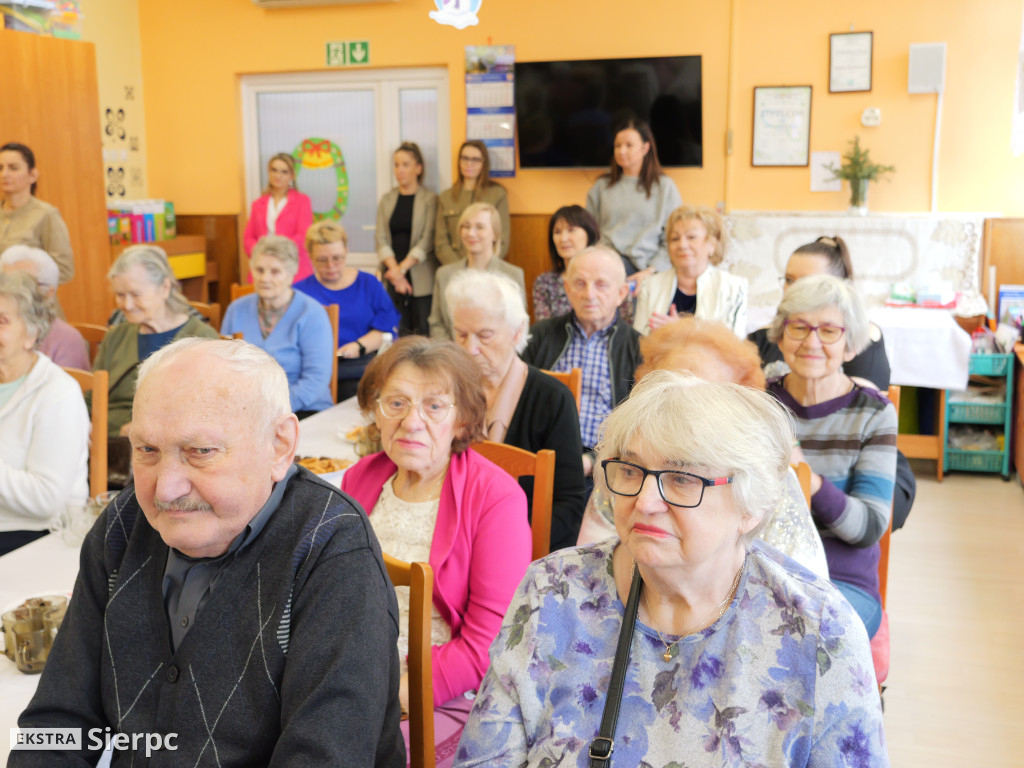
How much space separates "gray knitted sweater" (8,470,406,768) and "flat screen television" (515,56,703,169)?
5.38 meters

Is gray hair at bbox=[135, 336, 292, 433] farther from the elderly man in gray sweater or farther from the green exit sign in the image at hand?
the green exit sign

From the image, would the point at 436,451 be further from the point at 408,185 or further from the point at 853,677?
the point at 408,185

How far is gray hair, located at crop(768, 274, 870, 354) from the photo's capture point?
Answer: 2.37 m

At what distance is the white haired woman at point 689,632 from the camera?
1.19 m

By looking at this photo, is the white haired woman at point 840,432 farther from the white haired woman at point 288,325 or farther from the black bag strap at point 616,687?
the white haired woman at point 288,325

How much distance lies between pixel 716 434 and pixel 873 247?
5.13m

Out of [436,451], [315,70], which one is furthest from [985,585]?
[315,70]

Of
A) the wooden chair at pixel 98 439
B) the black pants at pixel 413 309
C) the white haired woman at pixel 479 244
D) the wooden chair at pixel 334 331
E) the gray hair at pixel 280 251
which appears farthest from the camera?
the black pants at pixel 413 309

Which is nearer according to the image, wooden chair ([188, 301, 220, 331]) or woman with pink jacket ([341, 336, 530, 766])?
woman with pink jacket ([341, 336, 530, 766])

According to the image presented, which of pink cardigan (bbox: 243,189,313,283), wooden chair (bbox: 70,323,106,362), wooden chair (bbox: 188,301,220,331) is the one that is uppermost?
pink cardigan (bbox: 243,189,313,283)

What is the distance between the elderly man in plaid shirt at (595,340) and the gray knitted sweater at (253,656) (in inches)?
74.8

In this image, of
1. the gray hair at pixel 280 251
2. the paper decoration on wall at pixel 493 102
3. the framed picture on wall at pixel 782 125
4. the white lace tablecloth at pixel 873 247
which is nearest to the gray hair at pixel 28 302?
the gray hair at pixel 280 251

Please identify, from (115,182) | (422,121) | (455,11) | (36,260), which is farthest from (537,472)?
(115,182)

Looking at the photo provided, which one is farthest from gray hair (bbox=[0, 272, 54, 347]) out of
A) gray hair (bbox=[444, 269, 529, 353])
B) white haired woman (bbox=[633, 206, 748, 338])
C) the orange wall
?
the orange wall
